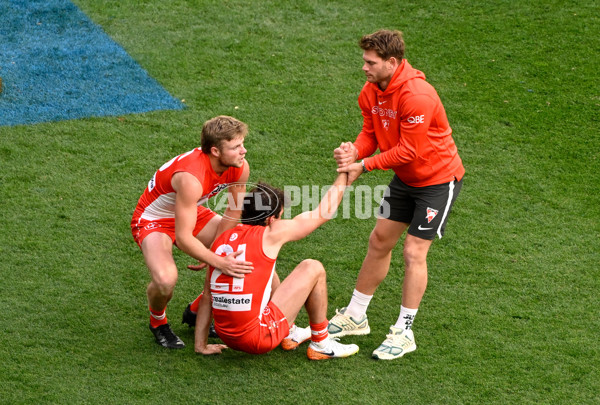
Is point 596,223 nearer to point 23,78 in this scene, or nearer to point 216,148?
point 216,148

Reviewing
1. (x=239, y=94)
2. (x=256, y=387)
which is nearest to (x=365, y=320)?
(x=256, y=387)

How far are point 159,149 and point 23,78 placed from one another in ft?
7.03

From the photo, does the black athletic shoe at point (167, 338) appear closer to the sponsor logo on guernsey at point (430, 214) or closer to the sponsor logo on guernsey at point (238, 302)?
the sponsor logo on guernsey at point (238, 302)

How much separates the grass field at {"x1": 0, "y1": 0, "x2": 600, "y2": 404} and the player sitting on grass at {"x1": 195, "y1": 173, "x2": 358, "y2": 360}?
0.69 ft

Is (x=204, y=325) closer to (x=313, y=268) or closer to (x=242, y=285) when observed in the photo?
(x=242, y=285)

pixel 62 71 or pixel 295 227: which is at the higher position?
pixel 295 227

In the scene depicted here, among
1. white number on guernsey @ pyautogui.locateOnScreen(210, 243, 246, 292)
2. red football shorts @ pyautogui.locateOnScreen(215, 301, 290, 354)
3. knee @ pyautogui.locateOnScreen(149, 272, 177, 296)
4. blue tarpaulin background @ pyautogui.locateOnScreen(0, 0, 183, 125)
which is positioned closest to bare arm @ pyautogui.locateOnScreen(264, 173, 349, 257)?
white number on guernsey @ pyautogui.locateOnScreen(210, 243, 246, 292)

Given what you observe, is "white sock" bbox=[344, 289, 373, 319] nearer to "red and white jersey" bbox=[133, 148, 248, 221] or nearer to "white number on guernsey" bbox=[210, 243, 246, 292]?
"white number on guernsey" bbox=[210, 243, 246, 292]

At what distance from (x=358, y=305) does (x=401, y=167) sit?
3.20ft

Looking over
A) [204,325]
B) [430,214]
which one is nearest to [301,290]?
[204,325]

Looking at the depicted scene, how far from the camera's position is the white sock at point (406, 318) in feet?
15.4

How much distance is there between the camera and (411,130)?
436cm

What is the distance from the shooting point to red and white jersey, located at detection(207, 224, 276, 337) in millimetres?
4219

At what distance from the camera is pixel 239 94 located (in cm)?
762
